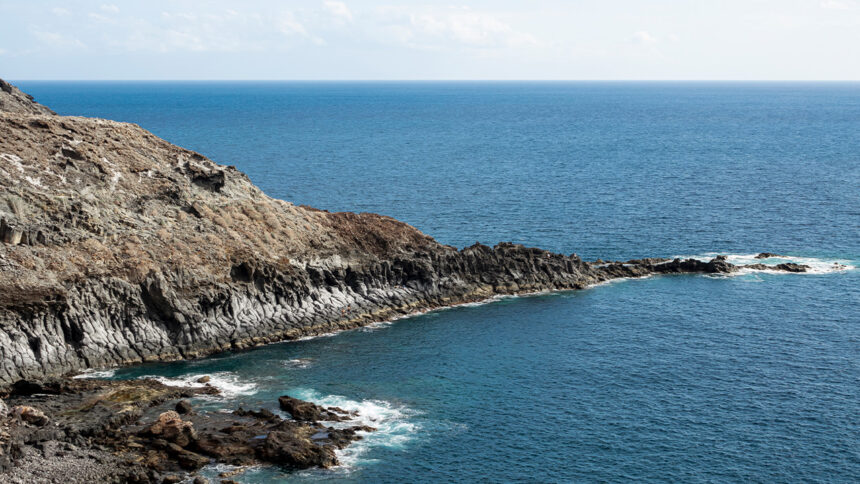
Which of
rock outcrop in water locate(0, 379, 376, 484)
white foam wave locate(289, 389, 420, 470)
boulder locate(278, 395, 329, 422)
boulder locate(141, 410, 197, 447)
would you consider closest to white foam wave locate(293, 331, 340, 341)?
white foam wave locate(289, 389, 420, 470)

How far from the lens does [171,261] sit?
86.9 metres

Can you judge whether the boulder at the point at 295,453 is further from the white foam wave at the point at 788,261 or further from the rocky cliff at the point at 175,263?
the white foam wave at the point at 788,261

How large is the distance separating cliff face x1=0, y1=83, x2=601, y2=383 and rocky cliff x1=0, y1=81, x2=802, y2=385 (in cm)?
15

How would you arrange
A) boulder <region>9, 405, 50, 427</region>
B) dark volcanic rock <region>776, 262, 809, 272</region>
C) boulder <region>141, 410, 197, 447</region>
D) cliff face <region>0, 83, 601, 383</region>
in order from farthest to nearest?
dark volcanic rock <region>776, 262, 809, 272</region>
cliff face <region>0, 83, 601, 383</region>
boulder <region>9, 405, 50, 427</region>
boulder <region>141, 410, 197, 447</region>

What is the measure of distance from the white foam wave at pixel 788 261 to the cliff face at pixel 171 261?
2291 cm

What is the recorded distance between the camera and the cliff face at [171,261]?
7744cm

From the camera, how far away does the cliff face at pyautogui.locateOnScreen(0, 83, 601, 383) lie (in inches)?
3049

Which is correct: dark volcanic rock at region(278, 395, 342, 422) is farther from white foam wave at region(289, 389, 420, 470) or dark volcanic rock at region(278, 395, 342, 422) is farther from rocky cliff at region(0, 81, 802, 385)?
rocky cliff at region(0, 81, 802, 385)

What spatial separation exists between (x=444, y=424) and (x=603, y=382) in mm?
17076

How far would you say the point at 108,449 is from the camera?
59.9m

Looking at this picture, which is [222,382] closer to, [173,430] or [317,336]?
[173,430]

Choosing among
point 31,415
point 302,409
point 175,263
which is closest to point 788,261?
point 302,409

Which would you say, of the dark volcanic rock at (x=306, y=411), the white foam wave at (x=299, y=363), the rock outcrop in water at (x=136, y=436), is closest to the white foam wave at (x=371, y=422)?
the rock outcrop in water at (x=136, y=436)

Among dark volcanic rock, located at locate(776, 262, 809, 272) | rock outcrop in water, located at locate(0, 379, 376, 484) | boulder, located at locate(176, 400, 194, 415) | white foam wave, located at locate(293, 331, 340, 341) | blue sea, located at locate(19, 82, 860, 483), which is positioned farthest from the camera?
dark volcanic rock, located at locate(776, 262, 809, 272)
